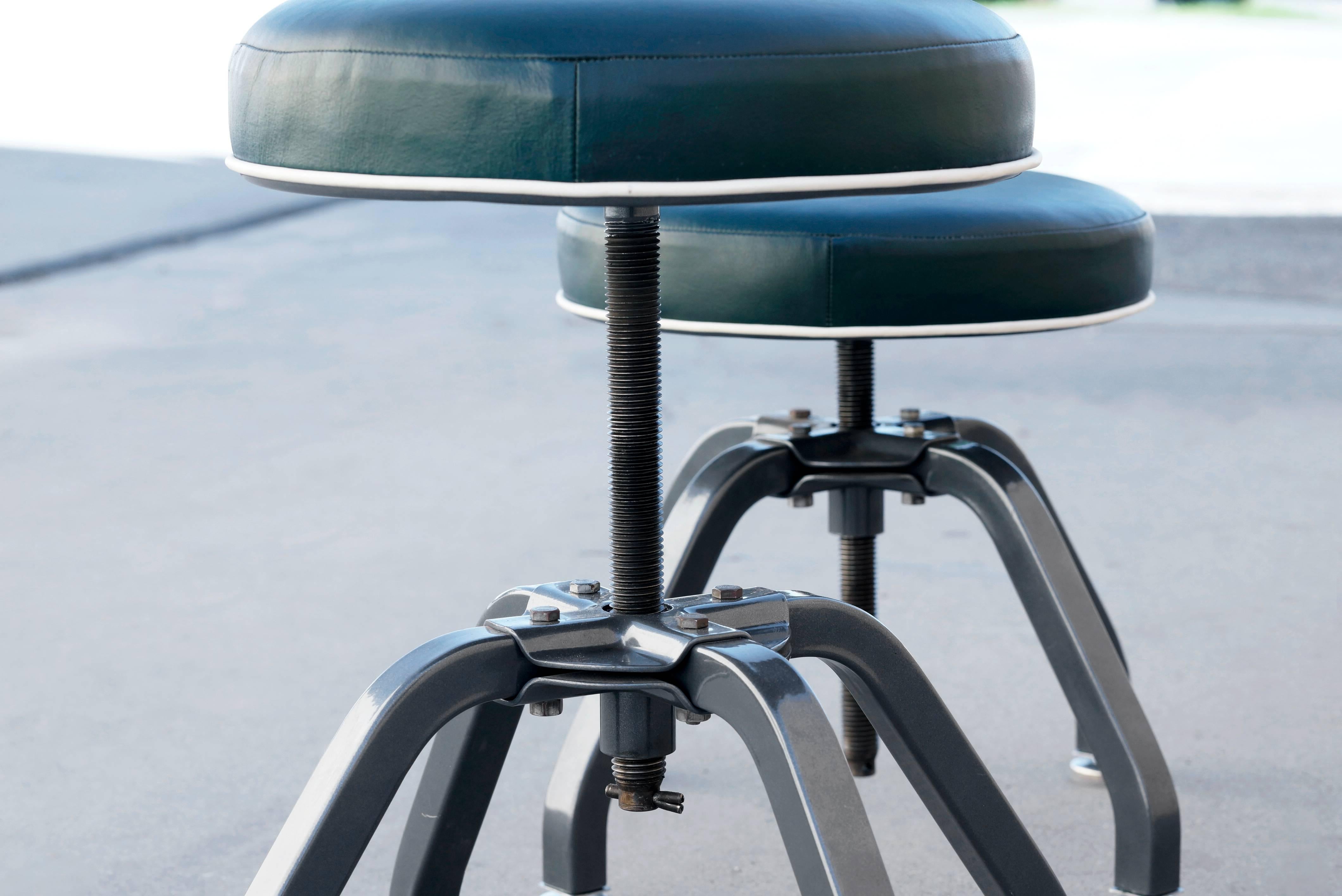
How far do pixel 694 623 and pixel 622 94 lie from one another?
0.84 feet

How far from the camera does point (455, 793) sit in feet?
2.82

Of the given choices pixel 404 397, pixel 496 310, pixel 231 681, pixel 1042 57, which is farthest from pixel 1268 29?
pixel 231 681

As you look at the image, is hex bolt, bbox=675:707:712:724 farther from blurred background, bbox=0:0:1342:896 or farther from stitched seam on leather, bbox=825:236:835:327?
blurred background, bbox=0:0:1342:896

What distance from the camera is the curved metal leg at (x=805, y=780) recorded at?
67cm

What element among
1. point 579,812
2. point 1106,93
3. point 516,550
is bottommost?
point 1106,93

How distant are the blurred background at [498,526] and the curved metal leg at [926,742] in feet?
0.95

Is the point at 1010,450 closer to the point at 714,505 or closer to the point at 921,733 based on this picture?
the point at 714,505

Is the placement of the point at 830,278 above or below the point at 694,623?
above

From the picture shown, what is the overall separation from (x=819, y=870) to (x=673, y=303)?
41cm

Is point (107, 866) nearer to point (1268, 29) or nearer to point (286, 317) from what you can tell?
point (286, 317)

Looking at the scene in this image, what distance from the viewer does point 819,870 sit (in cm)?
67

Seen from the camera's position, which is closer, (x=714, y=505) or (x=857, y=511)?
(x=714, y=505)

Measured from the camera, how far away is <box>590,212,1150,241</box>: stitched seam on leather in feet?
3.09

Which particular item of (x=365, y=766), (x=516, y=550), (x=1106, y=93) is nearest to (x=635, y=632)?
(x=365, y=766)
